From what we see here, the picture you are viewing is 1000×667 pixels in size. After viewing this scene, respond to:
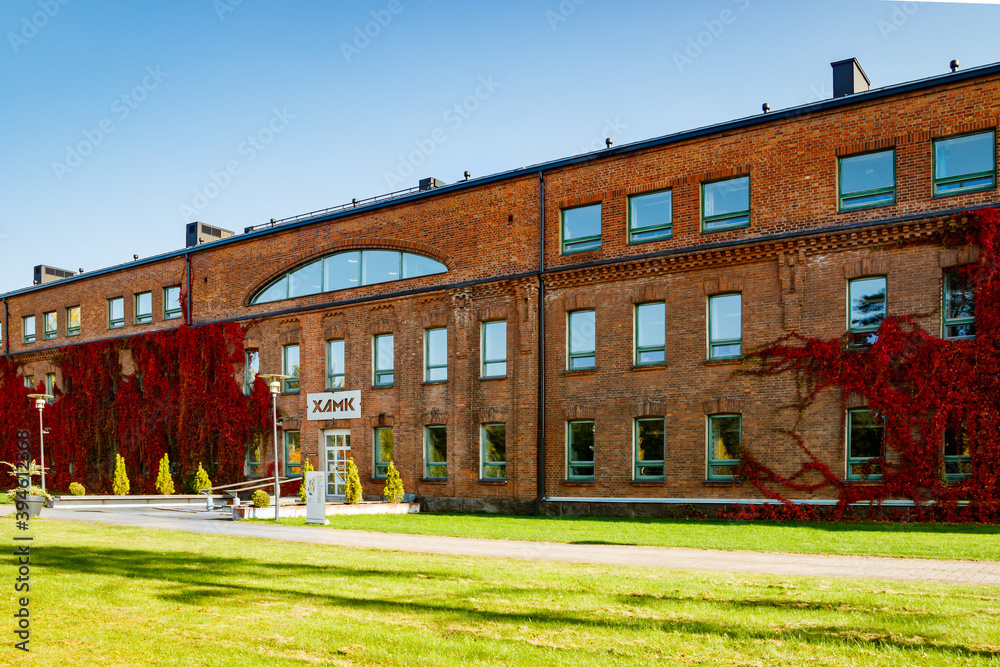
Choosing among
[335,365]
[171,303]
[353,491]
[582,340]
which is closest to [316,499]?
[353,491]

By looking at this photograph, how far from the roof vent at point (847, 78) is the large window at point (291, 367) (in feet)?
64.0

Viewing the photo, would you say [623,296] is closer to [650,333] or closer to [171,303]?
[650,333]

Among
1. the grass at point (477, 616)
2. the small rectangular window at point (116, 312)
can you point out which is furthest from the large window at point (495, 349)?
the small rectangular window at point (116, 312)

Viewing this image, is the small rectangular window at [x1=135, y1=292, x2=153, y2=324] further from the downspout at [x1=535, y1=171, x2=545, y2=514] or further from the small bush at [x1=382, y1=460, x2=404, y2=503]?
the downspout at [x1=535, y1=171, x2=545, y2=514]

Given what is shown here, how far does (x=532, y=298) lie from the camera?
25.2 m

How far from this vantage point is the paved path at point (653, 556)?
11156mm

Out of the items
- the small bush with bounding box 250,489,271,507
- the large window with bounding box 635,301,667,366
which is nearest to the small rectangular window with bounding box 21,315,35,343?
the small bush with bounding box 250,489,271,507

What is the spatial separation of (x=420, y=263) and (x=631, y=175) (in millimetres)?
7758

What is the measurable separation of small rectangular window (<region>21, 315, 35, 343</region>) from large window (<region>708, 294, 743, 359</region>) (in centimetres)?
3441

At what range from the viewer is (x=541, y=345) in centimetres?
2488

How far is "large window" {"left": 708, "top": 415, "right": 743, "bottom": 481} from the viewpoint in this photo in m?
21.7

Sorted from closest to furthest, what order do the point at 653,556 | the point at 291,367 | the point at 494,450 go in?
the point at 653,556 < the point at 494,450 < the point at 291,367

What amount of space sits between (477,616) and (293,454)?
954 inches

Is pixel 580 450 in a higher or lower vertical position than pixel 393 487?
higher
